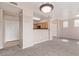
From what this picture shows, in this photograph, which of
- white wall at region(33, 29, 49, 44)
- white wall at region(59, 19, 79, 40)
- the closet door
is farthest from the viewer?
white wall at region(59, 19, 79, 40)

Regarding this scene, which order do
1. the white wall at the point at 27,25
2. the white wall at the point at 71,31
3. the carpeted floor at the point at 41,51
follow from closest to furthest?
the carpeted floor at the point at 41,51, the white wall at the point at 27,25, the white wall at the point at 71,31

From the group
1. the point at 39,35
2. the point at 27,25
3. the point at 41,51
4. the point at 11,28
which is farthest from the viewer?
the point at 11,28

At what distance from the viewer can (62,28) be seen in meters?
10.3

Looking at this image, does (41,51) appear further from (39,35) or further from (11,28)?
(11,28)

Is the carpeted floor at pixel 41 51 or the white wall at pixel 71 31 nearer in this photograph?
the carpeted floor at pixel 41 51

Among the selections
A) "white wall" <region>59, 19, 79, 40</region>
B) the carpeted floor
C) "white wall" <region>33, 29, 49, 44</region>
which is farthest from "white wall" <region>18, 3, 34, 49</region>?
"white wall" <region>59, 19, 79, 40</region>

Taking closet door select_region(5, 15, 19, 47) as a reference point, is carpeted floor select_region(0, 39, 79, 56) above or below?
below

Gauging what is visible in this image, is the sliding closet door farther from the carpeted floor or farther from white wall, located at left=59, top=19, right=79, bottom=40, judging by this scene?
white wall, located at left=59, top=19, right=79, bottom=40

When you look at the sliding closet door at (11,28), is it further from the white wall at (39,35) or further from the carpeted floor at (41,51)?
the carpeted floor at (41,51)

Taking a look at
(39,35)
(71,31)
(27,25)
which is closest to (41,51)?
(27,25)

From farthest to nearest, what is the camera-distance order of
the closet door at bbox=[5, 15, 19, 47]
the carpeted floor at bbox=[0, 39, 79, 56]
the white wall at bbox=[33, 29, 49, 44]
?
the closet door at bbox=[5, 15, 19, 47]
the white wall at bbox=[33, 29, 49, 44]
the carpeted floor at bbox=[0, 39, 79, 56]

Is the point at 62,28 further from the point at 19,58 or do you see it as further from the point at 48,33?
the point at 19,58

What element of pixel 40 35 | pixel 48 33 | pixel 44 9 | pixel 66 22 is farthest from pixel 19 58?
pixel 66 22

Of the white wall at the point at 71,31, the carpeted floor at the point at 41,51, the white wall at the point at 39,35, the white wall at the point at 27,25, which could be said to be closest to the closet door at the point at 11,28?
the white wall at the point at 39,35
